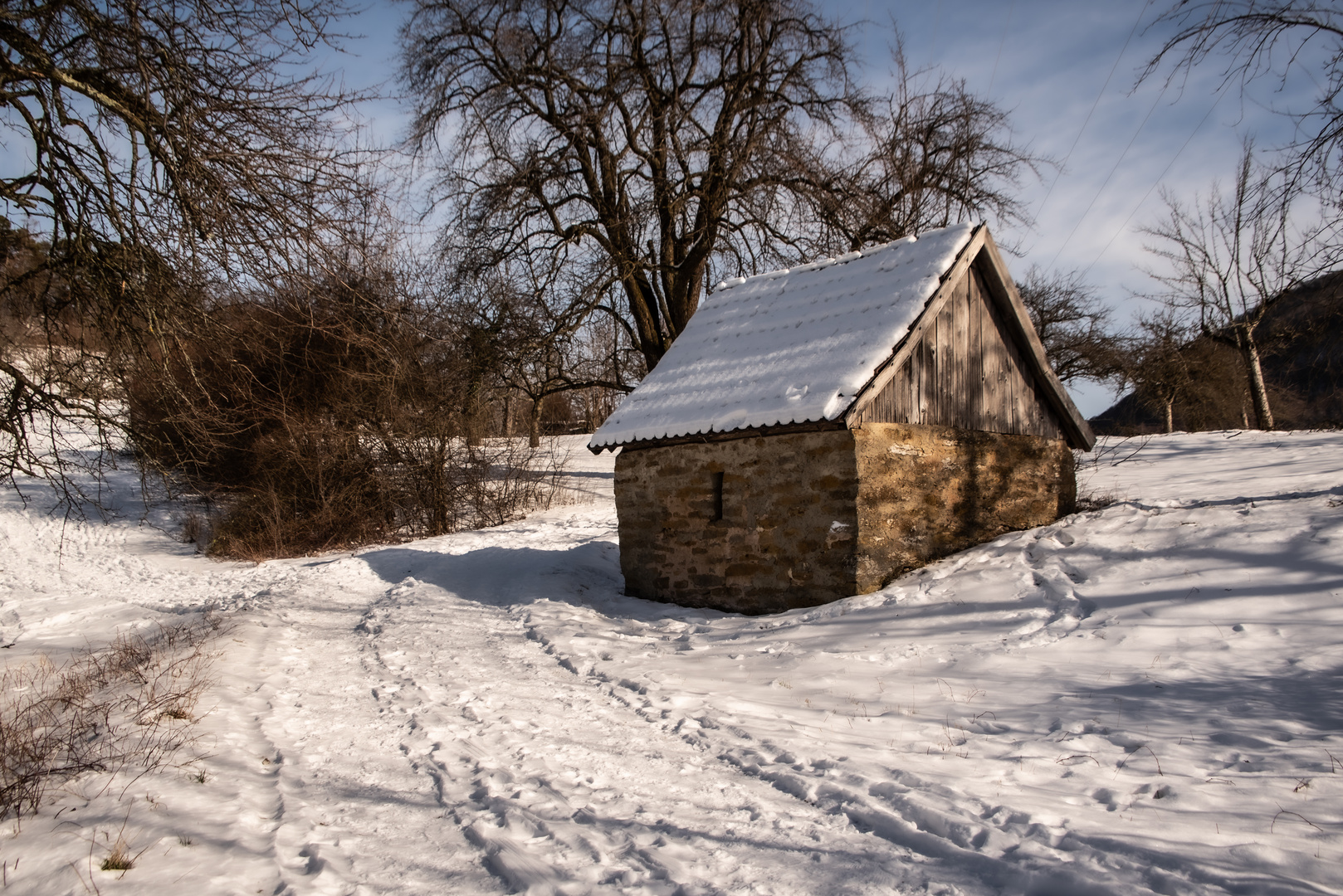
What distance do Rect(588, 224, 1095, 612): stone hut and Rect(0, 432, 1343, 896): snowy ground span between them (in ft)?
2.11

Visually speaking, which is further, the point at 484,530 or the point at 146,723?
the point at 484,530

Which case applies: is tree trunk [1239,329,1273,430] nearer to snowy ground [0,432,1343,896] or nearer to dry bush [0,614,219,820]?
snowy ground [0,432,1343,896]

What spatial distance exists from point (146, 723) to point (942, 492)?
7671 mm

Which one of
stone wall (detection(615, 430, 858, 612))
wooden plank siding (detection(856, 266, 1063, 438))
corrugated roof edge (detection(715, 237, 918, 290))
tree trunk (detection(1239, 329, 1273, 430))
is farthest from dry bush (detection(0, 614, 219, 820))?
tree trunk (detection(1239, 329, 1273, 430))

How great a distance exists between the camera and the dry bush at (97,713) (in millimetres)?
3994

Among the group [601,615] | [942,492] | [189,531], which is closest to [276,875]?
[601,615]

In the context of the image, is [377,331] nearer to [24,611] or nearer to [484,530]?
[24,611]

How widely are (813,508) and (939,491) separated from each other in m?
1.65

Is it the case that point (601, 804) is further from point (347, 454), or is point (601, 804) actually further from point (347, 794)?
point (347, 454)

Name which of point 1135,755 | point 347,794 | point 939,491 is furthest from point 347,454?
point 1135,755

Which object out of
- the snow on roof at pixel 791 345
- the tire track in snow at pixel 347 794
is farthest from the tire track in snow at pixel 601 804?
the snow on roof at pixel 791 345

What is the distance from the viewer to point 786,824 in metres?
3.51

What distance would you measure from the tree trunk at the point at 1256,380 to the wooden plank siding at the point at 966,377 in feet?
46.6

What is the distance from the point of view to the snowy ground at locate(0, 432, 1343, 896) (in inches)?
123
